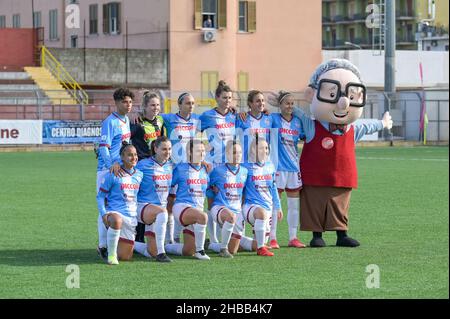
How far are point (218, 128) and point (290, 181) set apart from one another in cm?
104

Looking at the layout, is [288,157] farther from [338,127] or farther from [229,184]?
[229,184]

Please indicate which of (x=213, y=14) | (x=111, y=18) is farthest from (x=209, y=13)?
(x=111, y=18)

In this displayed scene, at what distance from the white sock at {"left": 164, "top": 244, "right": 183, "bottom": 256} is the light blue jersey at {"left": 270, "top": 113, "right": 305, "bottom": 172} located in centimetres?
154

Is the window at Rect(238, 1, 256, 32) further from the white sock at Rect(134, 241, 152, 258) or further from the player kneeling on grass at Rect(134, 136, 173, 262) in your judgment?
the player kneeling on grass at Rect(134, 136, 173, 262)

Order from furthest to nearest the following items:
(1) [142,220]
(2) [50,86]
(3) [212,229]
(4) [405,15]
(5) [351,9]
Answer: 1. (5) [351,9]
2. (4) [405,15]
3. (2) [50,86]
4. (3) [212,229]
5. (1) [142,220]

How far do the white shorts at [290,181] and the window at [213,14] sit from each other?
37.8 m

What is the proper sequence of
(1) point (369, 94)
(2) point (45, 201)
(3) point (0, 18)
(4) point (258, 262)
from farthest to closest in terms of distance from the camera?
(3) point (0, 18) < (1) point (369, 94) < (2) point (45, 201) < (4) point (258, 262)

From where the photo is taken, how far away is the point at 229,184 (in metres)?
12.4

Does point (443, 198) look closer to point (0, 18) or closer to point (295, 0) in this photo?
point (295, 0)

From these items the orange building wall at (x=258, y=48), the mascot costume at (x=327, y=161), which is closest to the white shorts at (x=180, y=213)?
the mascot costume at (x=327, y=161)

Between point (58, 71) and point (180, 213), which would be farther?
point (58, 71)

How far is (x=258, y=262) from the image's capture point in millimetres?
11859
